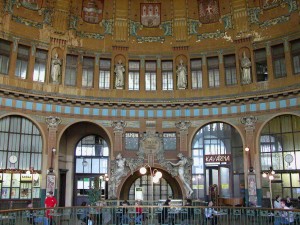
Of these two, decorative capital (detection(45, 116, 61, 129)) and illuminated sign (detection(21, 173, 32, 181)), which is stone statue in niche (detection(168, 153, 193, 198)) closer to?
decorative capital (detection(45, 116, 61, 129))

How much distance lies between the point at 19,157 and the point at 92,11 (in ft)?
40.1

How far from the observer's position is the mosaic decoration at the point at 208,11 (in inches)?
1110

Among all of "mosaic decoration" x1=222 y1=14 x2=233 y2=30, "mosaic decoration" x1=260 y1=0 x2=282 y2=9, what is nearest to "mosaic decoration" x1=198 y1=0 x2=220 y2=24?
"mosaic decoration" x1=222 y1=14 x2=233 y2=30

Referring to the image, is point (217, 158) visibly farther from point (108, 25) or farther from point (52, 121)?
point (108, 25)

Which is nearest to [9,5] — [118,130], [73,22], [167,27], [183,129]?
→ [73,22]

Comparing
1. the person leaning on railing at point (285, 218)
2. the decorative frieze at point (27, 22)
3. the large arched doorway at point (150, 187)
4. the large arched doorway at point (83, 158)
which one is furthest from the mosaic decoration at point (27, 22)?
the person leaning on railing at point (285, 218)

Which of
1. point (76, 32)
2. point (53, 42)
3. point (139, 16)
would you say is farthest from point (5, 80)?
point (139, 16)

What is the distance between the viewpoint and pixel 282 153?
80.8 ft

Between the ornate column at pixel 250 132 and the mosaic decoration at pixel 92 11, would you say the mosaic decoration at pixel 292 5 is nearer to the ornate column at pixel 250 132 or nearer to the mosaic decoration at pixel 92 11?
the ornate column at pixel 250 132

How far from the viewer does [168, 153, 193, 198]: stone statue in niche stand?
26.0m

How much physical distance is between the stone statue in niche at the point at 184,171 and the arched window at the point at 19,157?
9.46m

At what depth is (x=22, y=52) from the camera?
26000 mm

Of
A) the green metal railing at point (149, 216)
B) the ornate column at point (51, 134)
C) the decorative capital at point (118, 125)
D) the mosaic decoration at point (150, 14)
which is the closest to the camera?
the green metal railing at point (149, 216)

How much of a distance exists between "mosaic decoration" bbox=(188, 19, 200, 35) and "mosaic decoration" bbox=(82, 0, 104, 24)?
6878mm
